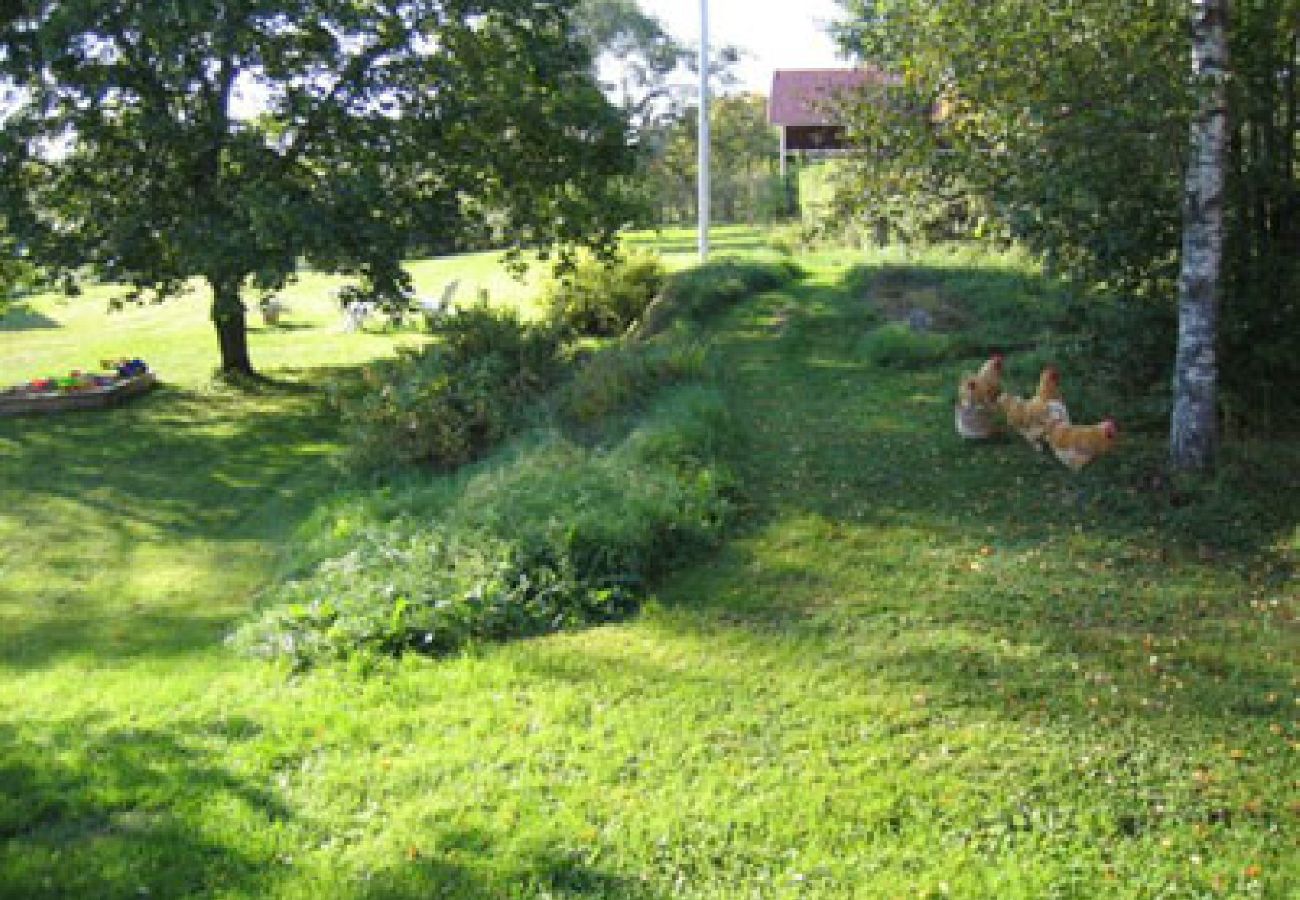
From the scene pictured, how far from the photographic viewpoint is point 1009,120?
6.61m

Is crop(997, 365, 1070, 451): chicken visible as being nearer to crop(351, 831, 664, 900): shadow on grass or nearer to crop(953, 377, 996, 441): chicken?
crop(953, 377, 996, 441): chicken

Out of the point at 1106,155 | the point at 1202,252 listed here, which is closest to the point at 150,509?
the point at 1106,155

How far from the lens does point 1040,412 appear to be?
7.44m

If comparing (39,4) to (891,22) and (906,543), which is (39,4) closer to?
(891,22)

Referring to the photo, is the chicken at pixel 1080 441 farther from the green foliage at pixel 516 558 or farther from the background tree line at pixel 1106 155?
the green foliage at pixel 516 558

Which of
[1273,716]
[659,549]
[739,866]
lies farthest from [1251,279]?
[739,866]

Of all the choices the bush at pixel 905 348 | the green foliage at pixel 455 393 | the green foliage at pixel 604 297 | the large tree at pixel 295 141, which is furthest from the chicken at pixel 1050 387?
the green foliage at pixel 604 297

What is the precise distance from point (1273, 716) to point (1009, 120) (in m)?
3.73

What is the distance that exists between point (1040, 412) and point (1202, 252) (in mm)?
1494

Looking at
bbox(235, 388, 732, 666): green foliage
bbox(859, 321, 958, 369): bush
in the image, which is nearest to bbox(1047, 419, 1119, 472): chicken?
bbox(235, 388, 732, 666): green foliage

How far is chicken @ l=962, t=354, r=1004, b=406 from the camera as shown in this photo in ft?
25.7

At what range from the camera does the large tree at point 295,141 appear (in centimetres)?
1182

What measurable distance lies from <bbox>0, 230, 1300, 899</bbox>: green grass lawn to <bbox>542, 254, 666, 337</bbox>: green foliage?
7.32 meters

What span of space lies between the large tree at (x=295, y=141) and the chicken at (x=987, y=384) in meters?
7.14
